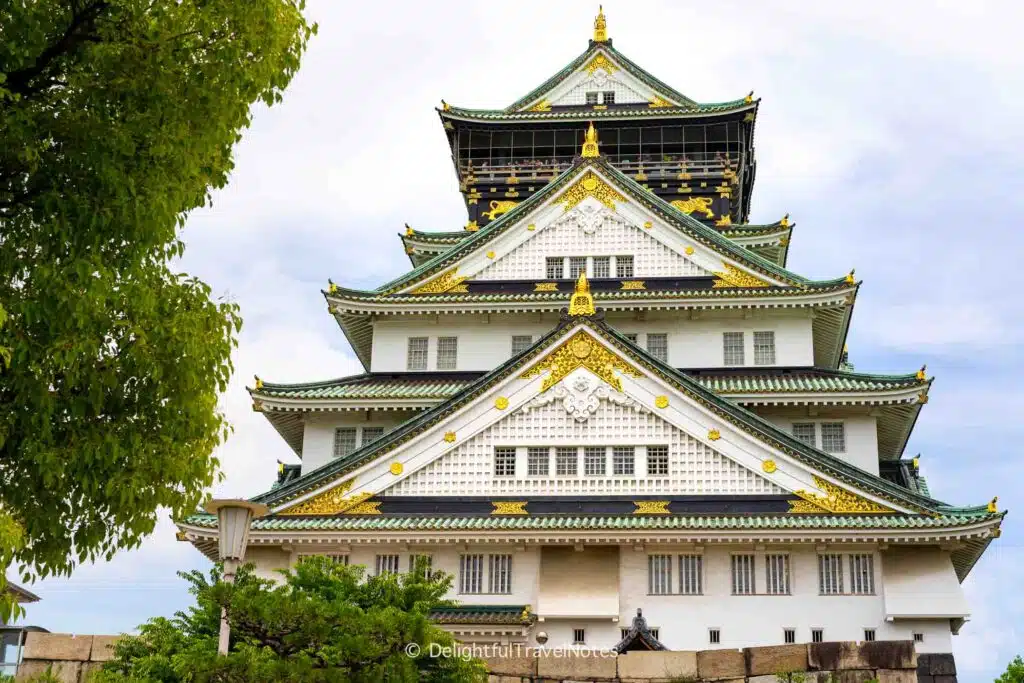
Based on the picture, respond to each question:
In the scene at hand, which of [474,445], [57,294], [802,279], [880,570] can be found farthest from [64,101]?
[802,279]

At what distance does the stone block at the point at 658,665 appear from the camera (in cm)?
2034

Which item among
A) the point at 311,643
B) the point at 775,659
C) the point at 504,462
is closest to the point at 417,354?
the point at 504,462

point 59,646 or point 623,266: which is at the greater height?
point 623,266

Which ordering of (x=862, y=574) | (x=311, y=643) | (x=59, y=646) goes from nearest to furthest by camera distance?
(x=311, y=643) < (x=59, y=646) < (x=862, y=574)

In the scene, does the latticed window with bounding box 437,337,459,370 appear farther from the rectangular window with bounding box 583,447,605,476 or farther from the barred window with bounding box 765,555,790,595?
the barred window with bounding box 765,555,790,595

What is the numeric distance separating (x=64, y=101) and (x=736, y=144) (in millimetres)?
32304

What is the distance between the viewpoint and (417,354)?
119ft

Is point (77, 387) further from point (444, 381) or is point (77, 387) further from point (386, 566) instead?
point (444, 381)

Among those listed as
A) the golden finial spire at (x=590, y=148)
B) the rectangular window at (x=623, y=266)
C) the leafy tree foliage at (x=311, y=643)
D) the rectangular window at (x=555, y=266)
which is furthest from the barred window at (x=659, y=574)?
the golden finial spire at (x=590, y=148)

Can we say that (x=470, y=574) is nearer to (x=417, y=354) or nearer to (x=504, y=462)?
(x=504, y=462)

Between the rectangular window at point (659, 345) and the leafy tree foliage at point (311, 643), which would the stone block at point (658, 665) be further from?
the rectangular window at point (659, 345)

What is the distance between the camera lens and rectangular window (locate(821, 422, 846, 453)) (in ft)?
109

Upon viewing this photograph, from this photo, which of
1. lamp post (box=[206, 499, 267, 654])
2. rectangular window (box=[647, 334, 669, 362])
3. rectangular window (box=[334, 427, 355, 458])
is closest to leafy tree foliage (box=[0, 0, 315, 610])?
lamp post (box=[206, 499, 267, 654])

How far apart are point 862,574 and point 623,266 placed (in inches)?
479
